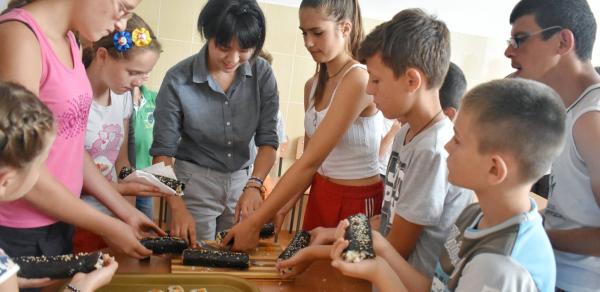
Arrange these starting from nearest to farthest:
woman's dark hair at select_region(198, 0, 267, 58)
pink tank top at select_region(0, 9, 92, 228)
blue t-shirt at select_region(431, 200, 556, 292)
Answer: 1. blue t-shirt at select_region(431, 200, 556, 292)
2. pink tank top at select_region(0, 9, 92, 228)
3. woman's dark hair at select_region(198, 0, 267, 58)

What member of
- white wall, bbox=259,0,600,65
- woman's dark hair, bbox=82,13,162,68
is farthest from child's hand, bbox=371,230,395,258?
white wall, bbox=259,0,600,65


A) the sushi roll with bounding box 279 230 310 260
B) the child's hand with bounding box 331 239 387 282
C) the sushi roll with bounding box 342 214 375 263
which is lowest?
the sushi roll with bounding box 279 230 310 260

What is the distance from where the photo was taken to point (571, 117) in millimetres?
1160

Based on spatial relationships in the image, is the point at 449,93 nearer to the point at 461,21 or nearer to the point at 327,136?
the point at 327,136

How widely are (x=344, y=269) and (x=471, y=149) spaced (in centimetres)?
35

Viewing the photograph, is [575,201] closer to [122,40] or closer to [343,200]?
[343,200]

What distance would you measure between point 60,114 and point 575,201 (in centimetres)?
123

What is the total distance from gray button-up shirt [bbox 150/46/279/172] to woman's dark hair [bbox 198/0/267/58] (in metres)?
0.21

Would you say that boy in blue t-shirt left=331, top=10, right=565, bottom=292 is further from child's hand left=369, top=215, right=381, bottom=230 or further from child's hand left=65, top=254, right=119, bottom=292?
child's hand left=65, top=254, right=119, bottom=292

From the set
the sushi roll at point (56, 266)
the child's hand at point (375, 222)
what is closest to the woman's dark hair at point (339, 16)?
the child's hand at point (375, 222)

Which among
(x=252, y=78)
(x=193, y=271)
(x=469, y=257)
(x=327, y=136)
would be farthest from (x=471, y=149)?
(x=252, y=78)

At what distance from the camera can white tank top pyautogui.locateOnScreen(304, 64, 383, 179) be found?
1.60 metres

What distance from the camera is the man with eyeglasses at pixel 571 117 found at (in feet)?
3.67

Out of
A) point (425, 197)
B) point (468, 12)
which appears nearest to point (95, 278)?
point (425, 197)
